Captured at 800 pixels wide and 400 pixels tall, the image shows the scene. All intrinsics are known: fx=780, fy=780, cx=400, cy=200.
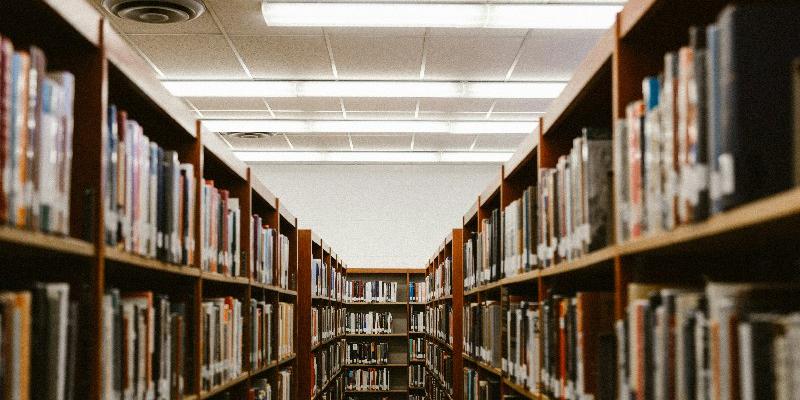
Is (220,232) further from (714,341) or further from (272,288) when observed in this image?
(714,341)

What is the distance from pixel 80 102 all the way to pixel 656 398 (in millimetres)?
1272

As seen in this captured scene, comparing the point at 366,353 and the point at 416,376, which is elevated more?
the point at 366,353

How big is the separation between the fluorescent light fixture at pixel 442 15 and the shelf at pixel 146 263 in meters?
2.73

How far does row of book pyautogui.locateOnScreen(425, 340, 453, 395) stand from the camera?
587 centimetres

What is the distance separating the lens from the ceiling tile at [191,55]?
18.2 ft

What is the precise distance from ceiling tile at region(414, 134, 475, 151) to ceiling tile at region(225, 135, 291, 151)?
5.12 feet

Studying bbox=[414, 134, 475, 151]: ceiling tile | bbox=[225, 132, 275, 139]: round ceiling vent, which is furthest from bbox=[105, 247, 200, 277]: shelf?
bbox=[414, 134, 475, 151]: ceiling tile

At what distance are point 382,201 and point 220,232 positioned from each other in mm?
7571

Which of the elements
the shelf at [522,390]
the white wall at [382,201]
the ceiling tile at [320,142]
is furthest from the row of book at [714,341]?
the white wall at [382,201]

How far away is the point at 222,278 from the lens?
9.21 feet

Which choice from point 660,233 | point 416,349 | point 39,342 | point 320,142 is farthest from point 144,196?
point 416,349

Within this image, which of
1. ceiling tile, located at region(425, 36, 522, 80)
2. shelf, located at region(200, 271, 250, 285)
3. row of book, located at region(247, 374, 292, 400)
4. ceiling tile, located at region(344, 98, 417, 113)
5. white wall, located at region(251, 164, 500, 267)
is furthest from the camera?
white wall, located at region(251, 164, 500, 267)

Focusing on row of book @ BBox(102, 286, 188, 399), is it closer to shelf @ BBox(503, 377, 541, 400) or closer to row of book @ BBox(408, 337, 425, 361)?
shelf @ BBox(503, 377, 541, 400)

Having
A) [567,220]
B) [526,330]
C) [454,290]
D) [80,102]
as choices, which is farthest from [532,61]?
[80,102]
